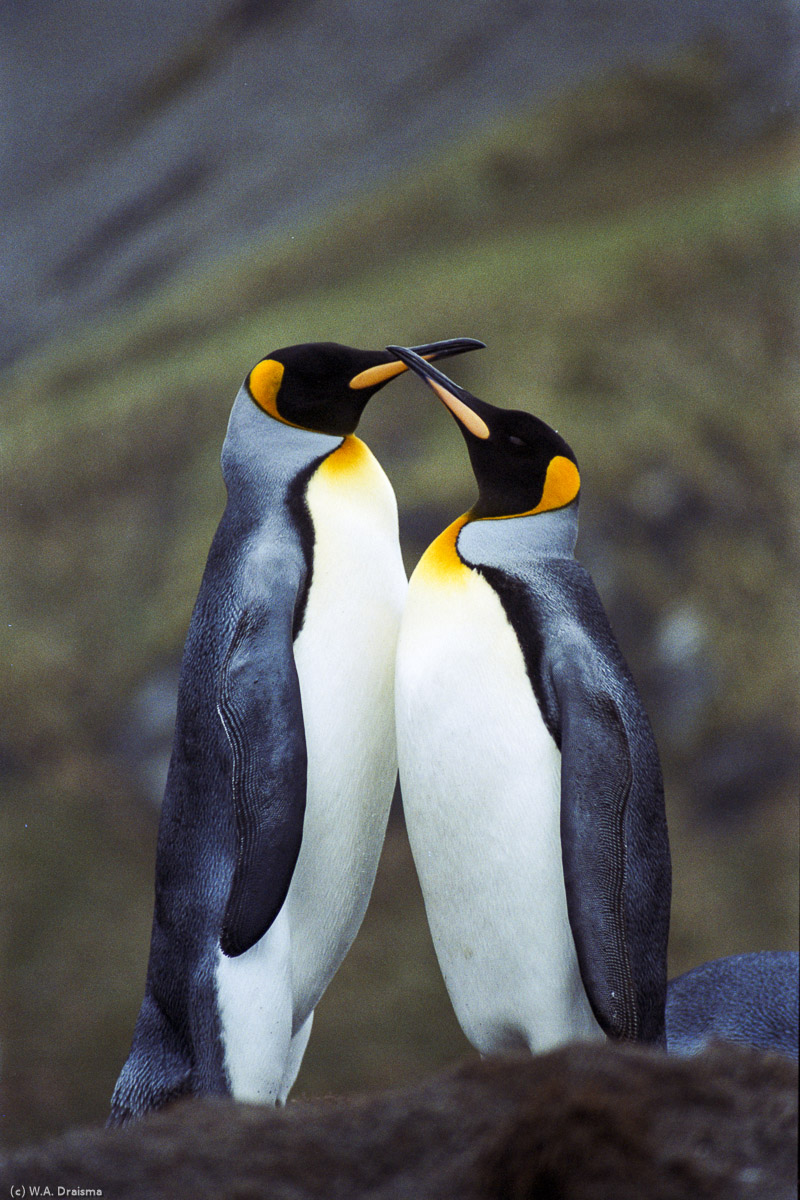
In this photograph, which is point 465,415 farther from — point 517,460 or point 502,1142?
point 502,1142

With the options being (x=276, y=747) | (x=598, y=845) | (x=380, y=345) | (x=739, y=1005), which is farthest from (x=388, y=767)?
(x=380, y=345)

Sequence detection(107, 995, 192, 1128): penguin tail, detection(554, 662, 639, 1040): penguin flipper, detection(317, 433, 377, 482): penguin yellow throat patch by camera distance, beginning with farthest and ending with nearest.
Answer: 1. detection(317, 433, 377, 482): penguin yellow throat patch
2. detection(107, 995, 192, 1128): penguin tail
3. detection(554, 662, 639, 1040): penguin flipper

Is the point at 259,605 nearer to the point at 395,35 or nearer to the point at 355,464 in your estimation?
the point at 355,464

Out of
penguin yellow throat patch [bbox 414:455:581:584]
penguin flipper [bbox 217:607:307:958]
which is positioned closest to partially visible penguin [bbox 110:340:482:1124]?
penguin flipper [bbox 217:607:307:958]

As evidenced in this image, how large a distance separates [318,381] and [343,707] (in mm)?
578

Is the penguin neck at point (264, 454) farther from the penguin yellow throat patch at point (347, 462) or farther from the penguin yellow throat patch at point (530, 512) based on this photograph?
the penguin yellow throat patch at point (530, 512)

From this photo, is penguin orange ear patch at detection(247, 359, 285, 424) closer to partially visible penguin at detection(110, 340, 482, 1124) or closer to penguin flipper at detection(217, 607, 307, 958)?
partially visible penguin at detection(110, 340, 482, 1124)

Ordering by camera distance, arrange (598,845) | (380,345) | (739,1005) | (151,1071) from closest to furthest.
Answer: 1. (598,845)
2. (151,1071)
3. (739,1005)
4. (380,345)

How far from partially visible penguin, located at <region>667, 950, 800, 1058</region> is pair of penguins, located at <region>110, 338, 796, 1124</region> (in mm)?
414

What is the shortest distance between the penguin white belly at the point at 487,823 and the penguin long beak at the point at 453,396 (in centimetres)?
26

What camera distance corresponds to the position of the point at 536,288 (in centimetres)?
305

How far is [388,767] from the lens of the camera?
189 centimetres

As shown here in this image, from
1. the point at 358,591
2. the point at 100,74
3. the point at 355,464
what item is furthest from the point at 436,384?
the point at 100,74

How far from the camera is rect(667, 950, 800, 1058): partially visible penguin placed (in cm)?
203
